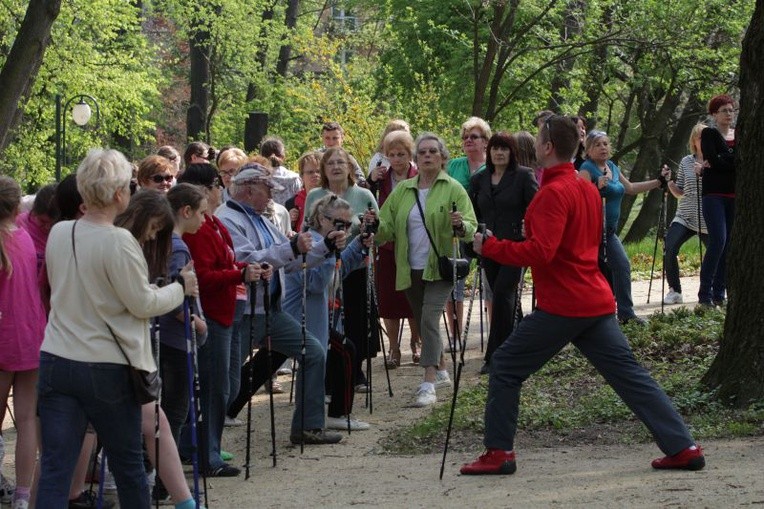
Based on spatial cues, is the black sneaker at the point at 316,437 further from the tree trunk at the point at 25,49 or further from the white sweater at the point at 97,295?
the tree trunk at the point at 25,49

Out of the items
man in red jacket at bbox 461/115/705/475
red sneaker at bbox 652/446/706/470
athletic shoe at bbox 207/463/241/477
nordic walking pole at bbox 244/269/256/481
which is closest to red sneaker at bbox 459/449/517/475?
man in red jacket at bbox 461/115/705/475

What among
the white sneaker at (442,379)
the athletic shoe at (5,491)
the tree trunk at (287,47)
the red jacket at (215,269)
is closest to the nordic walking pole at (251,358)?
the red jacket at (215,269)

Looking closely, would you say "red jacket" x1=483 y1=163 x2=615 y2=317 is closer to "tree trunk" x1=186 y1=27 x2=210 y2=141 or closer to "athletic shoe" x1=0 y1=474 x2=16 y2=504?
"athletic shoe" x1=0 y1=474 x2=16 y2=504

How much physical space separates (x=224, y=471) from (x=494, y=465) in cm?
176

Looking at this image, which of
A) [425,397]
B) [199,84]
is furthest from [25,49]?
[199,84]

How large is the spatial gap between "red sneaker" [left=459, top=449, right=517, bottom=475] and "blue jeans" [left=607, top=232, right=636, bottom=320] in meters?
5.58

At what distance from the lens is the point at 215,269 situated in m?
8.16

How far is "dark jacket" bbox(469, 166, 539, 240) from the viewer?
38.6ft

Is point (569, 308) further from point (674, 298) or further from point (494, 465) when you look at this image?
point (674, 298)

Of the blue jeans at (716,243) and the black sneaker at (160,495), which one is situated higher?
the blue jeans at (716,243)

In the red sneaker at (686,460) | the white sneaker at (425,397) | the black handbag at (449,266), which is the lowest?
the white sneaker at (425,397)

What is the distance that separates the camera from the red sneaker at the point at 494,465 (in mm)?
8094

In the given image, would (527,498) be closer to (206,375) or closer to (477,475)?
(477,475)

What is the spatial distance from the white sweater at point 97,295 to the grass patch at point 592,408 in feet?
11.5
